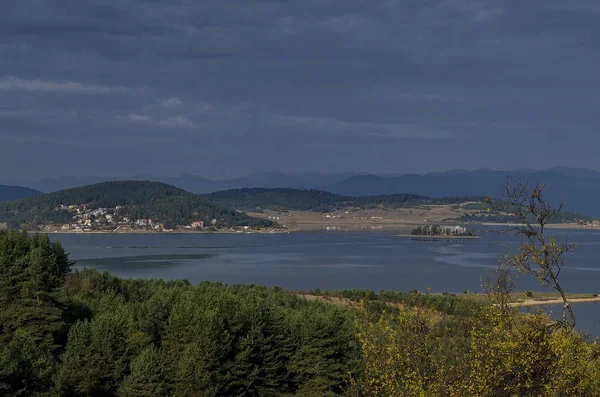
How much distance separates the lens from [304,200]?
174875mm

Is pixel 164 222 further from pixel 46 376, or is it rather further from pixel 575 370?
pixel 575 370

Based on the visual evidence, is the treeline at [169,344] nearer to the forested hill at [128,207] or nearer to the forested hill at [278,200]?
the forested hill at [128,207]

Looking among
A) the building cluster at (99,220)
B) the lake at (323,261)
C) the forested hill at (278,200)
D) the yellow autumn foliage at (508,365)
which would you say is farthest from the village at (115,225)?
the yellow autumn foliage at (508,365)

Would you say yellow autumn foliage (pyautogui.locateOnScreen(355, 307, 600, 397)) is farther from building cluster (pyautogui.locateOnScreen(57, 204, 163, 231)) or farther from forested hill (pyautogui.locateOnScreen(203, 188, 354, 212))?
forested hill (pyautogui.locateOnScreen(203, 188, 354, 212))

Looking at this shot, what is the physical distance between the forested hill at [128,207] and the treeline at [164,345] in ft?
321

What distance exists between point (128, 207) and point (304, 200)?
57190 millimetres

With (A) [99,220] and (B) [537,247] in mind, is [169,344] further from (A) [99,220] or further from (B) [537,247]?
(A) [99,220]

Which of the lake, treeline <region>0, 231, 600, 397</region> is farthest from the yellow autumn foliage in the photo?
the lake

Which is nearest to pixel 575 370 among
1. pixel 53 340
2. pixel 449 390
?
pixel 449 390

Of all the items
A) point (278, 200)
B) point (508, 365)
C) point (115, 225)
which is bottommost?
point (115, 225)

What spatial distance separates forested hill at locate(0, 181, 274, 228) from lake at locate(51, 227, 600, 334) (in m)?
19.7

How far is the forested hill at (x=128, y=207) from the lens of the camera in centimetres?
11969

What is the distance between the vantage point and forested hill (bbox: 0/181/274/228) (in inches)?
4712

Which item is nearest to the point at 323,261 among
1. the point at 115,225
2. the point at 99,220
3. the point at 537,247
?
the point at 537,247
